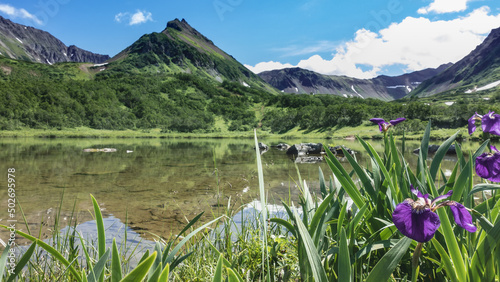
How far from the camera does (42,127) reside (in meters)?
55.2

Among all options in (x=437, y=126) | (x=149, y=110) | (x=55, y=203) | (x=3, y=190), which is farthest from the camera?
(x=149, y=110)

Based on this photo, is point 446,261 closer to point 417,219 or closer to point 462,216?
point 462,216

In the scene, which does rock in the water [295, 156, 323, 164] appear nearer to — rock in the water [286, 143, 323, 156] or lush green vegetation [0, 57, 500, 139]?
rock in the water [286, 143, 323, 156]

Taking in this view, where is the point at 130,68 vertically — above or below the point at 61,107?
above

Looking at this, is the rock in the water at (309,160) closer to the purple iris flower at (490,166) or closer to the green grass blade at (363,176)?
the green grass blade at (363,176)

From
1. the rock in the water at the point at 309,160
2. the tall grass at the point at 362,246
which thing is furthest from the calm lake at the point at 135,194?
the rock in the water at the point at 309,160

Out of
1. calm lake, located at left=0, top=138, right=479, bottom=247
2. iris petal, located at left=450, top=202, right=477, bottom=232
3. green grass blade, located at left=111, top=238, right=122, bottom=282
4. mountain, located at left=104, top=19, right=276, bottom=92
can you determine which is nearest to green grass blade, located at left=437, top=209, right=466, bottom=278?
iris petal, located at left=450, top=202, right=477, bottom=232

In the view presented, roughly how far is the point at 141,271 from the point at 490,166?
153 centimetres

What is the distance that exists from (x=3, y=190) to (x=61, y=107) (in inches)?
2660

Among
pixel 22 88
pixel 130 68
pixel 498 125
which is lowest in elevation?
pixel 498 125

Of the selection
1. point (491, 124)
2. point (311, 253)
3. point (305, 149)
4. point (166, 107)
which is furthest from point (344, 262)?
point (166, 107)

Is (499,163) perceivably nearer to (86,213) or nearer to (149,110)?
(86,213)

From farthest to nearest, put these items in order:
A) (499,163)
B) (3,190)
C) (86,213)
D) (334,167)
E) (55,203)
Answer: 1. (3,190)
2. (55,203)
3. (86,213)
4. (334,167)
5. (499,163)

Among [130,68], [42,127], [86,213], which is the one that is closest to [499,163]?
[86,213]
